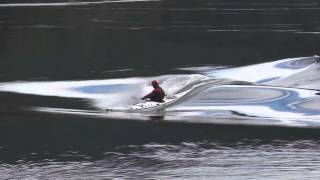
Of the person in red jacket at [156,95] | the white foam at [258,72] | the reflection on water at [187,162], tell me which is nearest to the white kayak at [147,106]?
the person in red jacket at [156,95]

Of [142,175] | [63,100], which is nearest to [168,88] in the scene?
[63,100]

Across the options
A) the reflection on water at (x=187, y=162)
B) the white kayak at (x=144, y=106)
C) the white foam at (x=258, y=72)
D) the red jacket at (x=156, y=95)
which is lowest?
the reflection on water at (x=187, y=162)

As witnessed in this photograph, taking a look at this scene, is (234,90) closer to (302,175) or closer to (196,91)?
(196,91)

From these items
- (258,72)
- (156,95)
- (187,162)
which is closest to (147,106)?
(156,95)

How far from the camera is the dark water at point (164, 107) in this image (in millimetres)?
15195

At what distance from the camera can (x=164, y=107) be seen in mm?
21531

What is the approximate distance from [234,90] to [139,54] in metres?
16.0

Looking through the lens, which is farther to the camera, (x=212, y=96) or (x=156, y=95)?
(x=212, y=96)

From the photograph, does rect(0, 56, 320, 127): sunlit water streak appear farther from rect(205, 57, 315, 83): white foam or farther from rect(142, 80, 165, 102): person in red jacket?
rect(142, 80, 165, 102): person in red jacket

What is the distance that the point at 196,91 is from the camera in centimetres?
2339

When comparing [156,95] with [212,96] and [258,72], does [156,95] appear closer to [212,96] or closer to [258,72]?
[212,96]

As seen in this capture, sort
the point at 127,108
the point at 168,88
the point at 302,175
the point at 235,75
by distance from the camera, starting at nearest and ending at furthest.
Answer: the point at 302,175
the point at 127,108
the point at 168,88
the point at 235,75

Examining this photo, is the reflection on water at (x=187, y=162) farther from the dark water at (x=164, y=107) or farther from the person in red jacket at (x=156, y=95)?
the person in red jacket at (x=156, y=95)

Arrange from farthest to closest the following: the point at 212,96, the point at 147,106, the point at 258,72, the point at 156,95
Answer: the point at 258,72 → the point at 212,96 → the point at 156,95 → the point at 147,106
